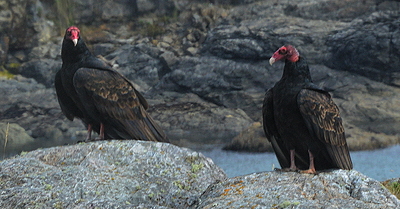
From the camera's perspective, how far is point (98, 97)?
6621 millimetres

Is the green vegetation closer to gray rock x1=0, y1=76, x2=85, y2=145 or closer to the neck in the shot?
the neck

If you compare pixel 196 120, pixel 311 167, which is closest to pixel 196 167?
pixel 311 167

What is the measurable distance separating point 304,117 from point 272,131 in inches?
22.4

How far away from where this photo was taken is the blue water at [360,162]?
57.4 ft

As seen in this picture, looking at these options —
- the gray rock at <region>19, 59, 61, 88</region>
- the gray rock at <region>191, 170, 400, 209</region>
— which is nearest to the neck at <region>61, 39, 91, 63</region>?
the gray rock at <region>191, 170, 400, 209</region>

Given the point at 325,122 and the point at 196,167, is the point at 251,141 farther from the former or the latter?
the point at 325,122

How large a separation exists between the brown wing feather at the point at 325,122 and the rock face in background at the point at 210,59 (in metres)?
14.7

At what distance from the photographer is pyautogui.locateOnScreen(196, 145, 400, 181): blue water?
57.4 ft

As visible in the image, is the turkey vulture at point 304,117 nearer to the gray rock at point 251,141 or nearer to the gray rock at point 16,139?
the gray rock at point 251,141

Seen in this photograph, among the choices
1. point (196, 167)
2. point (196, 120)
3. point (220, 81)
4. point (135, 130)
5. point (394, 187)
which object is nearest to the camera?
point (196, 167)

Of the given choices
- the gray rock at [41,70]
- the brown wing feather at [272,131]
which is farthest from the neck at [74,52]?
the gray rock at [41,70]

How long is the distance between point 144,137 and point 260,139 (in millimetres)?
12421

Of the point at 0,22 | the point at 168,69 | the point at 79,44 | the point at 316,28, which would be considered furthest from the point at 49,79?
the point at 79,44

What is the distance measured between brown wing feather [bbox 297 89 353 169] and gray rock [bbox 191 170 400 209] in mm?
429
